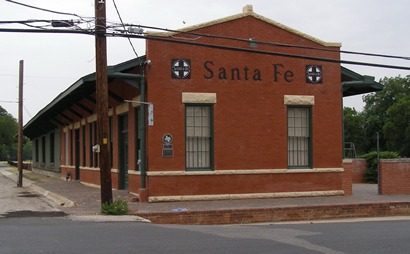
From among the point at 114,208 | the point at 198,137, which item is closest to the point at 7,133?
the point at 198,137

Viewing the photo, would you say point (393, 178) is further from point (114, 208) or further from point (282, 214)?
point (114, 208)

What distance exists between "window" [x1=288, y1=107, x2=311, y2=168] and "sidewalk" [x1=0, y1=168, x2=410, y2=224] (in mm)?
1546

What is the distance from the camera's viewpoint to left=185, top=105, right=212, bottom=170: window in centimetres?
1934

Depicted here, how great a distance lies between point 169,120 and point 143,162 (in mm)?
1711

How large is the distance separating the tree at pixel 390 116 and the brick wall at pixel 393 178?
46.2 m

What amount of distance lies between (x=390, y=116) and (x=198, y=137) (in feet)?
179

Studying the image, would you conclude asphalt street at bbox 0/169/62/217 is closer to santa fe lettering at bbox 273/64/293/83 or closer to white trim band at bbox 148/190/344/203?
white trim band at bbox 148/190/344/203

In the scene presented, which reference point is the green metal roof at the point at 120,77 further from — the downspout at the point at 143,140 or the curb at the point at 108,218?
the curb at the point at 108,218

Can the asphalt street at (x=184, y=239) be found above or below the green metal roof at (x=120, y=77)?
below

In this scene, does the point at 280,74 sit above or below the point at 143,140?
above

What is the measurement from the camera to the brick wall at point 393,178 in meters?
21.6

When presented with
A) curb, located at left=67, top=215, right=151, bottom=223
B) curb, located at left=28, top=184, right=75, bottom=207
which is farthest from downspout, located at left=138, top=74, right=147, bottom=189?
curb, located at left=67, top=215, right=151, bottom=223

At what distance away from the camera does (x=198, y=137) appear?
19.5 meters

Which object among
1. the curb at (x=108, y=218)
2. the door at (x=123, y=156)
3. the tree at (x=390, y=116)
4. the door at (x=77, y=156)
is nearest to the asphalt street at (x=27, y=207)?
the curb at (x=108, y=218)
